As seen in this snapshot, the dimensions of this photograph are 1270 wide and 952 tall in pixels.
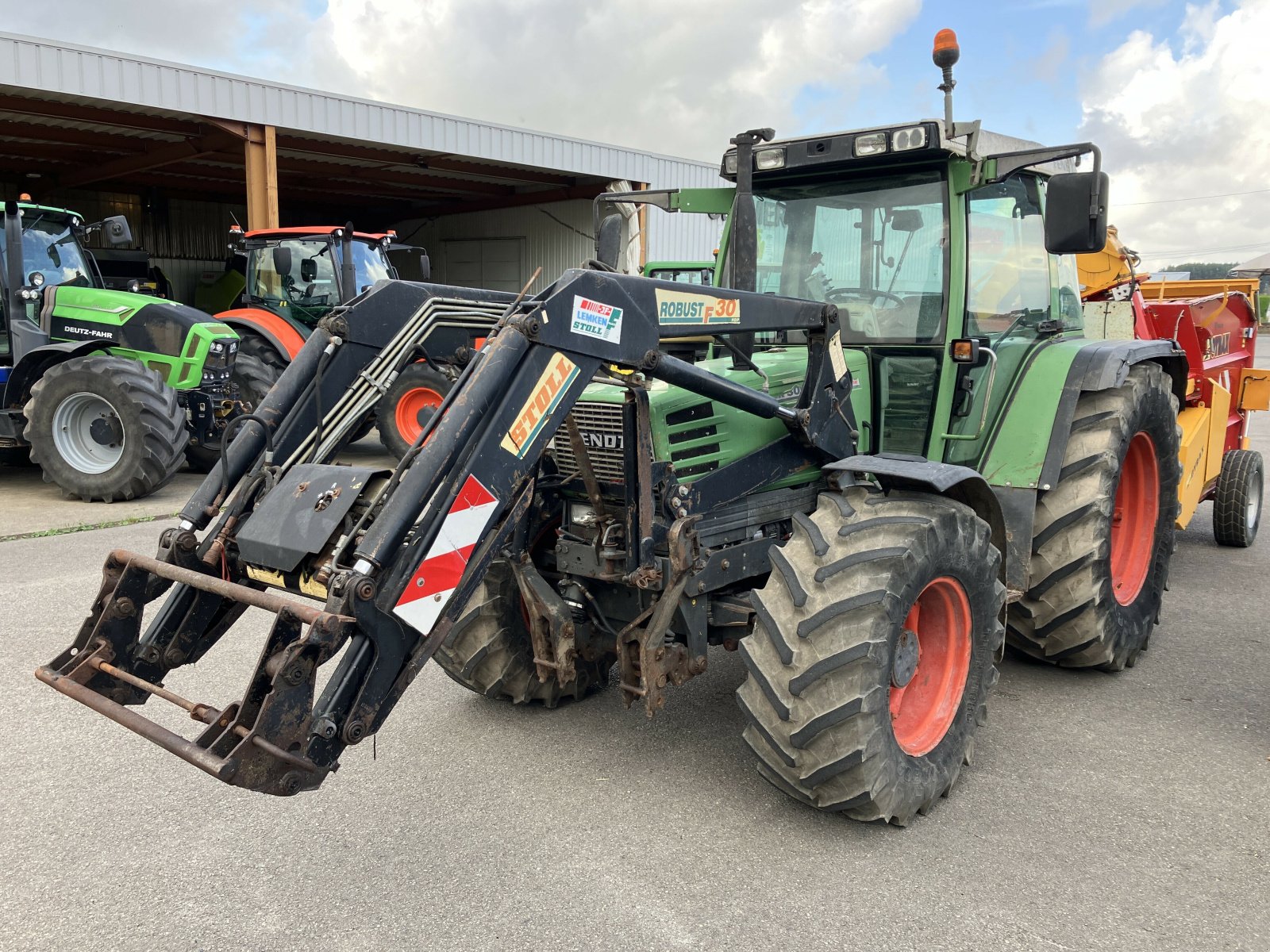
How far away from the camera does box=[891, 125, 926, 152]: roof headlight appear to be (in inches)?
146

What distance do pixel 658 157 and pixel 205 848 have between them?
1690cm

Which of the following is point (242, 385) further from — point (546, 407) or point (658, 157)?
point (658, 157)

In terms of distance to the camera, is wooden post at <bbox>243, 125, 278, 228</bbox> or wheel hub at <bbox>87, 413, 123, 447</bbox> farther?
wooden post at <bbox>243, 125, 278, 228</bbox>

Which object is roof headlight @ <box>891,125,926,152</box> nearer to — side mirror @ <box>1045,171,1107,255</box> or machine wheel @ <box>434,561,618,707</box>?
side mirror @ <box>1045,171,1107,255</box>

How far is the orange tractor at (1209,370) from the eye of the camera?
623 cm

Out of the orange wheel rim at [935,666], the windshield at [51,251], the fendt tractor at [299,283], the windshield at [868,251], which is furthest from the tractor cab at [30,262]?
the orange wheel rim at [935,666]

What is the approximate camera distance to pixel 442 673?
185 inches

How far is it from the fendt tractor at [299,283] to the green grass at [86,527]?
8.60 feet

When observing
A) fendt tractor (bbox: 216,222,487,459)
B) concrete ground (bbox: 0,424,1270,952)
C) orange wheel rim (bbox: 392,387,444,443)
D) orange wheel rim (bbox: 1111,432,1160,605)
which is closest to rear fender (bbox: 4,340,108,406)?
fendt tractor (bbox: 216,222,487,459)

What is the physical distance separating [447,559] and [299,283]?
9.82 metres

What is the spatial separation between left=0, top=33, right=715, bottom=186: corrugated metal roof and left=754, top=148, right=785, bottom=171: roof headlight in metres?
10.2

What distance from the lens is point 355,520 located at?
2.85m

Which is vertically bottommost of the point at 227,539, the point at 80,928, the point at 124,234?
the point at 80,928

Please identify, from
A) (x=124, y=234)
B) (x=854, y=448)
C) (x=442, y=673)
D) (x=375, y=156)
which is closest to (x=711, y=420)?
(x=854, y=448)
